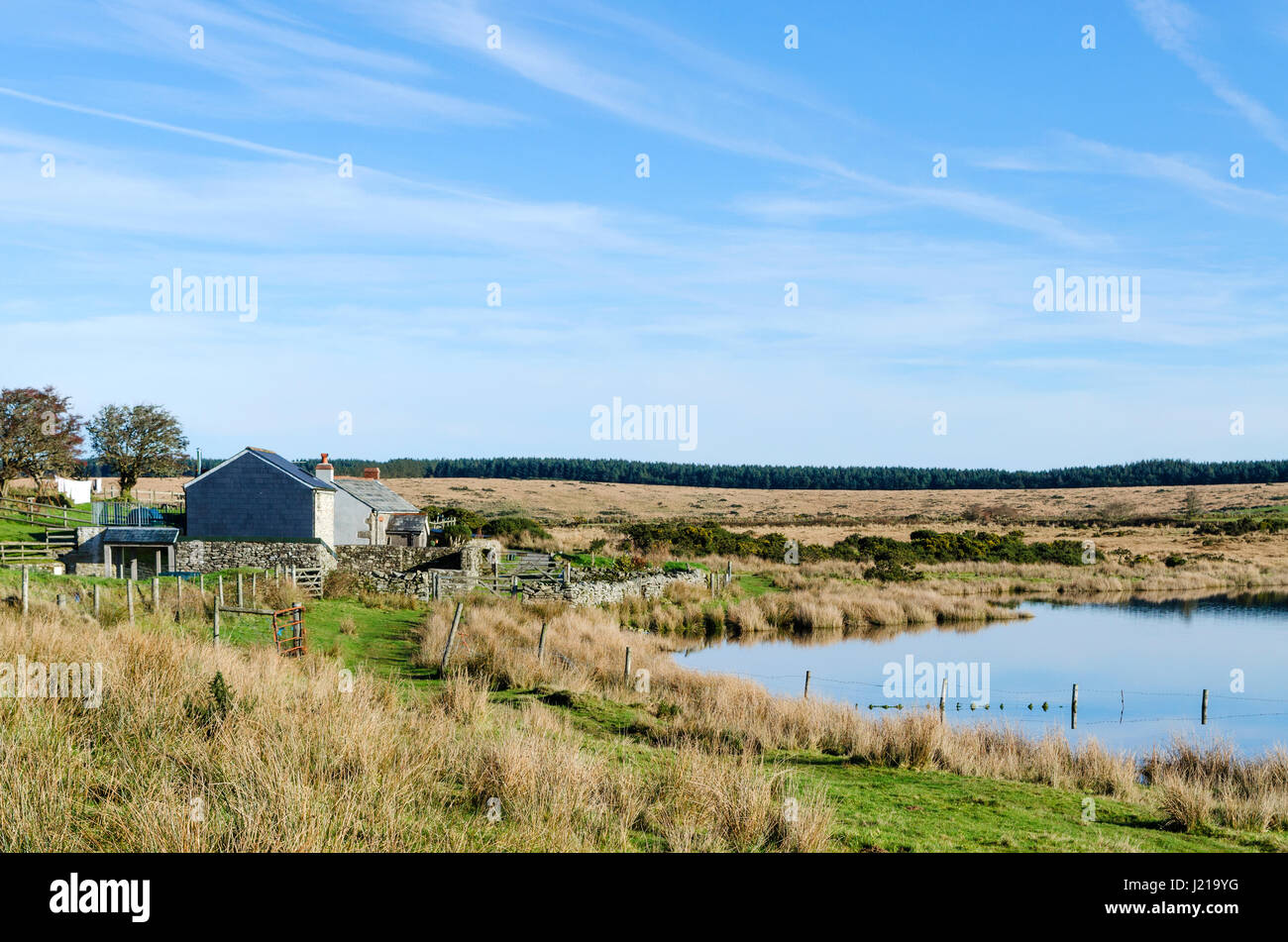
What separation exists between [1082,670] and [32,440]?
56.3 metres

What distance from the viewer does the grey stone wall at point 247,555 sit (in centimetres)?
4028

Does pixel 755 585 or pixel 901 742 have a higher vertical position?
pixel 901 742

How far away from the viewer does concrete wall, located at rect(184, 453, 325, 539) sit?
43.1m

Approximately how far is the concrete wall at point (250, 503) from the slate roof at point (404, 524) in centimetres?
836

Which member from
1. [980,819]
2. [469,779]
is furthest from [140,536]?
[980,819]

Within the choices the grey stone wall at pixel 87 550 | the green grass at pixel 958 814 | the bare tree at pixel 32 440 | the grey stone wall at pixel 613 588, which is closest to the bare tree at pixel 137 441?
the bare tree at pixel 32 440

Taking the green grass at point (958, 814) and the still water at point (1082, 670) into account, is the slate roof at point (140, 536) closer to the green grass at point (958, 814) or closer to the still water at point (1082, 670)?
the still water at point (1082, 670)

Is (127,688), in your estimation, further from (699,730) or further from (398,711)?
(699,730)

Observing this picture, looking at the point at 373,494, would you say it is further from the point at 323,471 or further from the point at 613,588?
the point at 613,588

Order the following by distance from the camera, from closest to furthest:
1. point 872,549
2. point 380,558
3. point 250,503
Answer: point 380,558 < point 250,503 < point 872,549

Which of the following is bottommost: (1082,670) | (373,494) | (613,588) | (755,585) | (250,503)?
(1082,670)

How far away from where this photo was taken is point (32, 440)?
181 feet
